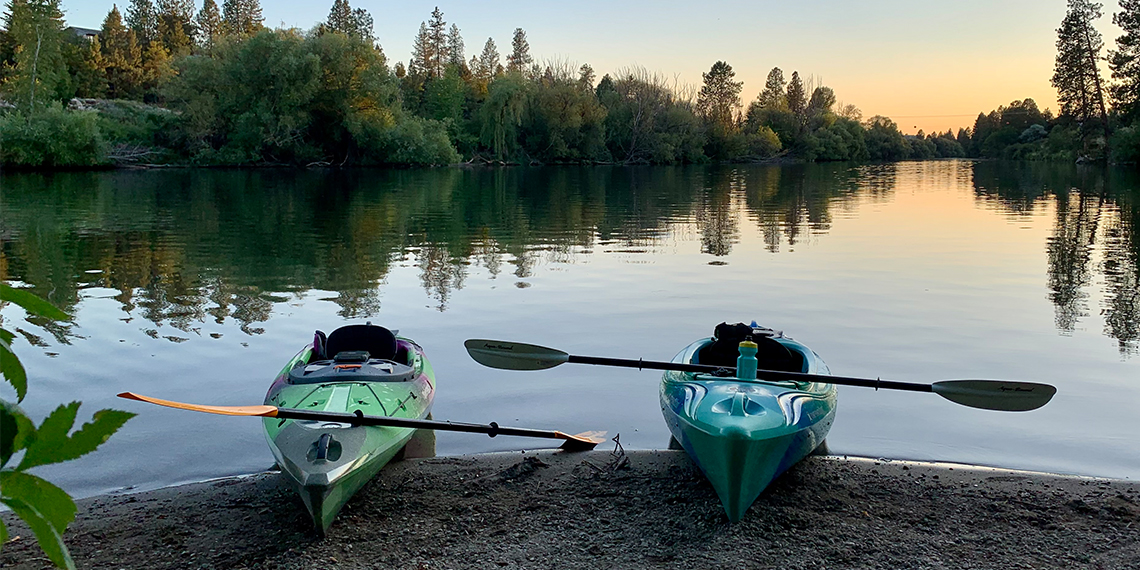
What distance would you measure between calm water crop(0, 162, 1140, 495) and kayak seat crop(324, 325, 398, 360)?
0.98m

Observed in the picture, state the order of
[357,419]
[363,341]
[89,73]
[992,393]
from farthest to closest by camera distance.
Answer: [89,73] < [363,341] < [992,393] < [357,419]

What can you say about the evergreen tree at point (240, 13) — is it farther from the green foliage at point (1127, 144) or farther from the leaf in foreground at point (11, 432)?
the leaf in foreground at point (11, 432)

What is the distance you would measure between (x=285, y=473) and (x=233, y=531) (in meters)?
0.51

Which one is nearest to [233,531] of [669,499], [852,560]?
[669,499]

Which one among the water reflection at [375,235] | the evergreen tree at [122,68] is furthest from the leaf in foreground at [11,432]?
the evergreen tree at [122,68]

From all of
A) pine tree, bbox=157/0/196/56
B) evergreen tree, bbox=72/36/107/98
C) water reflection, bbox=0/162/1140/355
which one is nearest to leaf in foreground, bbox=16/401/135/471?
water reflection, bbox=0/162/1140/355

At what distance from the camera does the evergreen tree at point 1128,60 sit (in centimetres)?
6781

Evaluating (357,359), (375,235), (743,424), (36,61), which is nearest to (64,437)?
(743,424)

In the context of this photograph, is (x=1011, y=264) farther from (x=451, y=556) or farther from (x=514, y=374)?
(x=451, y=556)

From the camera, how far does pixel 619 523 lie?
593 centimetres

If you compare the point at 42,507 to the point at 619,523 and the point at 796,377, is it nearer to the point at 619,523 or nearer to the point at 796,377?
the point at 619,523

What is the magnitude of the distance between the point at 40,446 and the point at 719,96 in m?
109

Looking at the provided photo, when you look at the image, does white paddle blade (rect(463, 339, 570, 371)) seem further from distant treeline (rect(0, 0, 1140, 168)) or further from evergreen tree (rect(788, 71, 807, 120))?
evergreen tree (rect(788, 71, 807, 120))

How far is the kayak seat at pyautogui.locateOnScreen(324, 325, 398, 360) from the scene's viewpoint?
7719 mm
